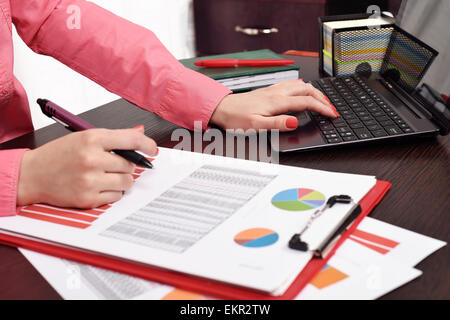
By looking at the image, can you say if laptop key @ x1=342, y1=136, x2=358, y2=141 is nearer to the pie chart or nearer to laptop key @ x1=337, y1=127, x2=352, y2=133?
laptop key @ x1=337, y1=127, x2=352, y2=133

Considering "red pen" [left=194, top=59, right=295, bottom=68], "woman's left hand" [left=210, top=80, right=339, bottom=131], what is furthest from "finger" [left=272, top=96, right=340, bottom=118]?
"red pen" [left=194, top=59, right=295, bottom=68]

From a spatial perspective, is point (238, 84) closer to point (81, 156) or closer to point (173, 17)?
point (81, 156)

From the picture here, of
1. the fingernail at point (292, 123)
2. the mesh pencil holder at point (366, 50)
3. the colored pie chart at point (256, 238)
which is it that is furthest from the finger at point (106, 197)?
the mesh pencil holder at point (366, 50)

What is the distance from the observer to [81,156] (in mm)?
560

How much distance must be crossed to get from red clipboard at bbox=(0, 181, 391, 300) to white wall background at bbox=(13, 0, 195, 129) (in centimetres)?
138

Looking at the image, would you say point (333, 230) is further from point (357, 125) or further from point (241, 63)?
point (241, 63)

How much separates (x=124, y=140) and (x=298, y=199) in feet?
0.70

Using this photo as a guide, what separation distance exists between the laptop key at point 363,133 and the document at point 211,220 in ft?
0.42

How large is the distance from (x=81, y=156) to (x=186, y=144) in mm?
206

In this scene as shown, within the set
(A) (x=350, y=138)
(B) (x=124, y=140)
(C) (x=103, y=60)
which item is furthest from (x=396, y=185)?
(C) (x=103, y=60)

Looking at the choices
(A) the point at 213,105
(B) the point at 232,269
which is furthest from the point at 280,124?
(B) the point at 232,269

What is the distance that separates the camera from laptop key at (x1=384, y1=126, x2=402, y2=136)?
2.25ft

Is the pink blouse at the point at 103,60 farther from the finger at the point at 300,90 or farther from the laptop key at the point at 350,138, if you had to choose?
the laptop key at the point at 350,138

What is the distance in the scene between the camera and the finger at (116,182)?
21.9 inches
